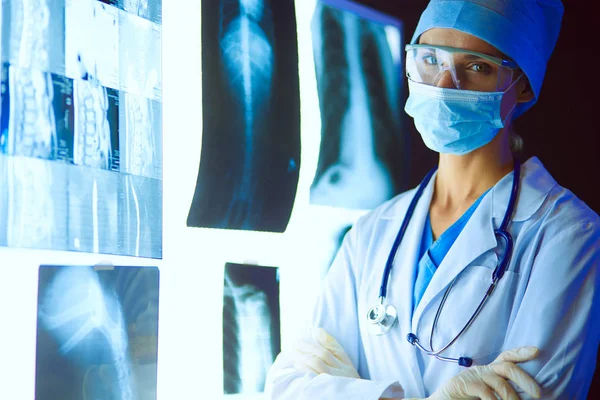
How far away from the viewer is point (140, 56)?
52.2 inches

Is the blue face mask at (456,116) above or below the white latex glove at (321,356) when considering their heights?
above

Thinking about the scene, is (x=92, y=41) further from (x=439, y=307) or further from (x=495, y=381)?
(x=495, y=381)

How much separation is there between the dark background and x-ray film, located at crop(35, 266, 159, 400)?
4.76ft

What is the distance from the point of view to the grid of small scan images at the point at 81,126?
1106 mm

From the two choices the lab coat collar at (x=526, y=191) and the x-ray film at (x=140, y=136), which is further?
the lab coat collar at (x=526, y=191)

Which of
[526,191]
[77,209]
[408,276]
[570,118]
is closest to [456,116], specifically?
[526,191]

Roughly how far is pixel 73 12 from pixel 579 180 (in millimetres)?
1696

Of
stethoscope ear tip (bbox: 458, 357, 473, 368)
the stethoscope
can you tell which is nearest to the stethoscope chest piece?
the stethoscope

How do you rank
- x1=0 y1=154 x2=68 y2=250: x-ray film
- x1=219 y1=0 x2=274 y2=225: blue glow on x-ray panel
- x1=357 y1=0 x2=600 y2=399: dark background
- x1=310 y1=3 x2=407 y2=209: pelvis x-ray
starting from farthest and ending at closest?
x1=357 y1=0 x2=600 y2=399: dark background, x1=310 y1=3 x2=407 y2=209: pelvis x-ray, x1=219 y1=0 x2=274 y2=225: blue glow on x-ray panel, x1=0 y1=154 x2=68 y2=250: x-ray film

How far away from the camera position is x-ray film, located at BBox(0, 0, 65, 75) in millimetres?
1102

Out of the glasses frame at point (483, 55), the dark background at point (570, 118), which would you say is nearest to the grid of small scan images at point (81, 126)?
the glasses frame at point (483, 55)

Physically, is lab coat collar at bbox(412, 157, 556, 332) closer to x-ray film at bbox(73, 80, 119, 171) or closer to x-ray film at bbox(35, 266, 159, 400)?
x-ray film at bbox(35, 266, 159, 400)

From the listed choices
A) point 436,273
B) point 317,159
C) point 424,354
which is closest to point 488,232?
point 436,273

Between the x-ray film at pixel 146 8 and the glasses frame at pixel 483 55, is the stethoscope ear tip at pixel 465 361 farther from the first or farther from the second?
the x-ray film at pixel 146 8
